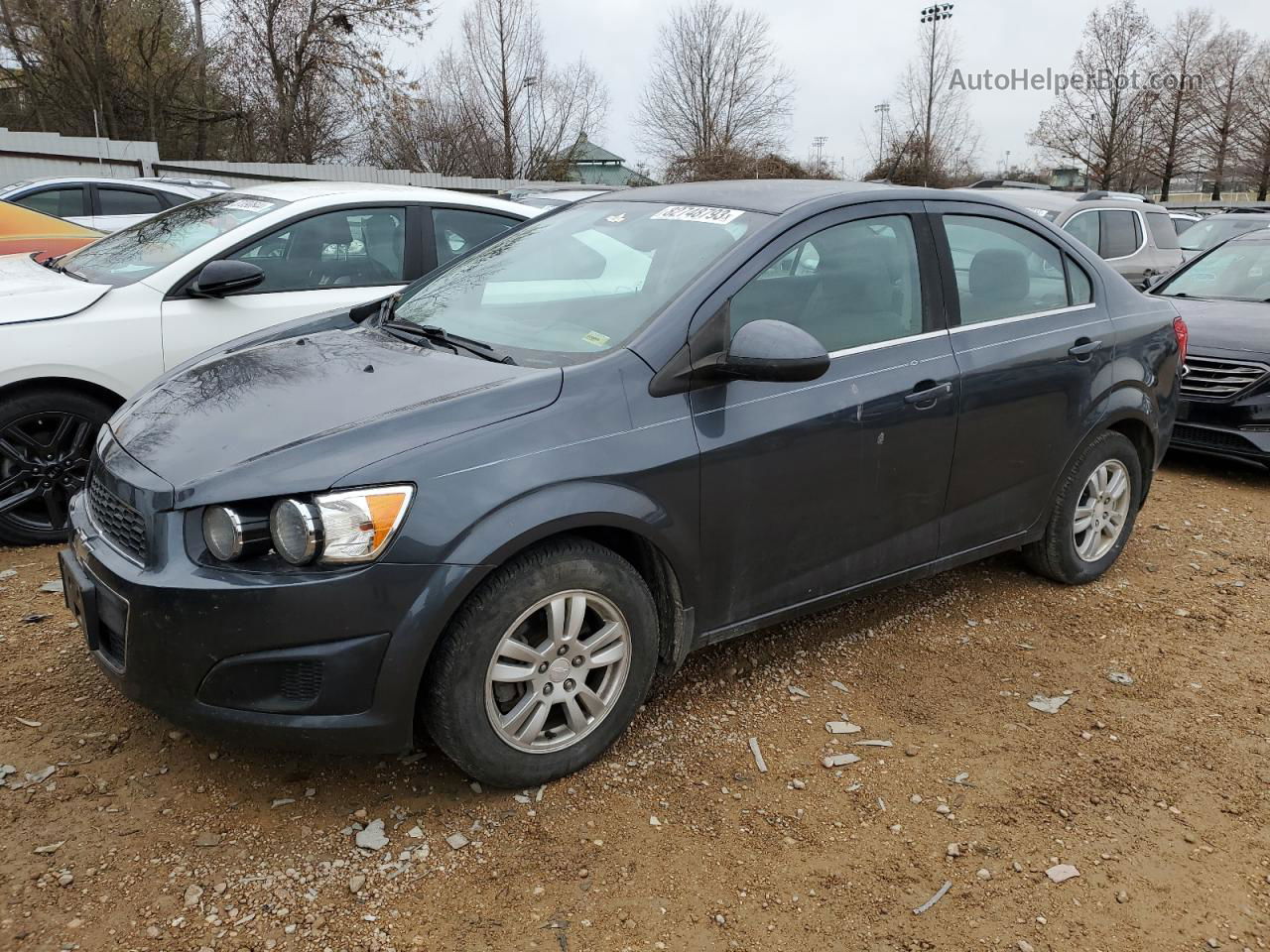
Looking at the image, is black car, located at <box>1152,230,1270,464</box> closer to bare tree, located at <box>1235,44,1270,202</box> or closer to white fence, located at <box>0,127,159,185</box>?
white fence, located at <box>0,127,159,185</box>

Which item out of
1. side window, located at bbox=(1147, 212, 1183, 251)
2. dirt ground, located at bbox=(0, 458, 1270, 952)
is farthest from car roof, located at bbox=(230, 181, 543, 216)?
side window, located at bbox=(1147, 212, 1183, 251)

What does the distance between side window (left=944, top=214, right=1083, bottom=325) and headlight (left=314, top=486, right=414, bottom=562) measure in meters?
2.38

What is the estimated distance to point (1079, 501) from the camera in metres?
4.34

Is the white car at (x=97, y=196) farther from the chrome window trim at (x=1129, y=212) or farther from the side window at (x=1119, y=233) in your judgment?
the side window at (x=1119, y=233)

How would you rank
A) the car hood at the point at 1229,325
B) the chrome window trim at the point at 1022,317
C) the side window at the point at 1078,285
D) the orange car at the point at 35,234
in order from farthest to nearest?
the orange car at the point at 35,234 < the car hood at the point at 1229,325 < the side window at the point at 1078,285 < the chrome window trim at the point at 1022,317

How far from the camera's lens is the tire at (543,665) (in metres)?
2.61

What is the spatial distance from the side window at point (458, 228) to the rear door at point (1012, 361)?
9.24ft

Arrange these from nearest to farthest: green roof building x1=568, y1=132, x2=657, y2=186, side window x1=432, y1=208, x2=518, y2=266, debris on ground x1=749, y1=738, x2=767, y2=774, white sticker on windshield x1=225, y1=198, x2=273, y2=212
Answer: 1. debris on ground x1=749, y1=738, x2=767, y2=774
2. white sticker on windshield x1=225, y1=198, x2=273, y2=212
3. side window x1=432, y1=208, x2=518, y2=266
4. green roof building x1=568, y1=132, x2=657, y2=186

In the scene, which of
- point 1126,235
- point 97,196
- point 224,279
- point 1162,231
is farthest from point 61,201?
point 1162,231

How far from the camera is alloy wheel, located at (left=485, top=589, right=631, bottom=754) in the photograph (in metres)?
2.71

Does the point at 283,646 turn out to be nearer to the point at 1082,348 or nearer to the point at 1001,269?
the point at 1001,269

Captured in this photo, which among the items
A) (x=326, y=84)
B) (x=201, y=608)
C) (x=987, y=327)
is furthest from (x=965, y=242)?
(x=326, y=84)

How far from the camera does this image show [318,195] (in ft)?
17.6

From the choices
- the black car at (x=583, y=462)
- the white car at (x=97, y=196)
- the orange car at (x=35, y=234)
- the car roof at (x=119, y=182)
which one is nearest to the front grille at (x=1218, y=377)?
the black car at (x=583, y=462)
